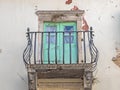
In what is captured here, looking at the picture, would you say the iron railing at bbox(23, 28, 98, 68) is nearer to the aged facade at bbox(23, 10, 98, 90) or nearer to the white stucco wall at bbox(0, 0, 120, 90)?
the aged facade at bbox(23, 10, 98, 90)

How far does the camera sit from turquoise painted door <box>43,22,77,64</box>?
11.0 m

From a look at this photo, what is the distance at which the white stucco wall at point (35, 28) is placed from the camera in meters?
11.0

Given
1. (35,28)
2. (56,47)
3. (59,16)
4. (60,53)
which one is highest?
(59,16)

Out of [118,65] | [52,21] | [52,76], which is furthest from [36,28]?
[118,65]

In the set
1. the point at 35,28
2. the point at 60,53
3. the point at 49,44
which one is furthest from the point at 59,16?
the point at 60,53

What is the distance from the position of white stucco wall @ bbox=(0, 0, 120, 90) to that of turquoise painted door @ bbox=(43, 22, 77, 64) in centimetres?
43

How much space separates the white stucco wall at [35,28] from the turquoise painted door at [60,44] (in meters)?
0.43

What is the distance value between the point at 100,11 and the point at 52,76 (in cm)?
198

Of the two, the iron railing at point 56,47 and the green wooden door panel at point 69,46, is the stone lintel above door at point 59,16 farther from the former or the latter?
A: the iron railing at point 56,47

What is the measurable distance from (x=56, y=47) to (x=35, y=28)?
729 millimetres

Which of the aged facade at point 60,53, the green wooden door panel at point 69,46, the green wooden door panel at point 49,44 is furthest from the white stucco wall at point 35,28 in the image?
the green wooden door panel at point 69,46

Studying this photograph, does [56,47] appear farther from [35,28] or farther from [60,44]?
[35,28]

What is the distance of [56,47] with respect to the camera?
1105cm

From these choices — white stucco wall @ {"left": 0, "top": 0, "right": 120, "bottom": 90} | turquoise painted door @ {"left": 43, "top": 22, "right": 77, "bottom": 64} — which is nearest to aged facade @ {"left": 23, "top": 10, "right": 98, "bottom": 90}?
turquoise painted door @ {"left": 43, "top": 22, "right": 77, "bottom": 64}
